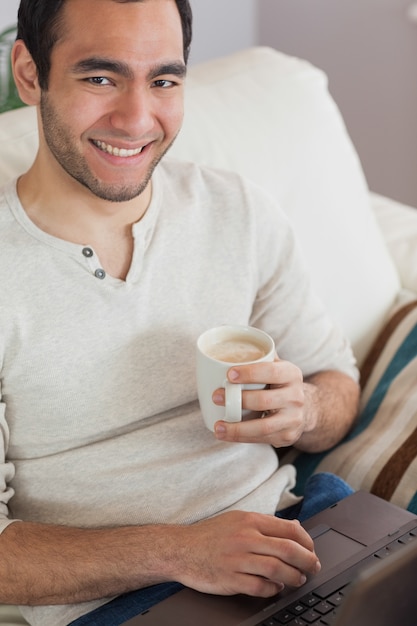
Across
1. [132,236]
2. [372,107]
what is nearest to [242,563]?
[132,236]

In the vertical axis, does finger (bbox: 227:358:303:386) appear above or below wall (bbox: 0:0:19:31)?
below

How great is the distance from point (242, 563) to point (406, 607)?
35 cm

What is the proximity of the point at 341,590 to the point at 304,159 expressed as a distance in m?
0.82

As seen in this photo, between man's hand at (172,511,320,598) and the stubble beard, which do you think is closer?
man's hand at (172,511,320,598)

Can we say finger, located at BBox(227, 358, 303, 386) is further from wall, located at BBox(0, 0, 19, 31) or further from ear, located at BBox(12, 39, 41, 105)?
wall, located at BBox(0, 0, 19, 31)

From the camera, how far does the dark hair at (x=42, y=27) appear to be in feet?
4.08

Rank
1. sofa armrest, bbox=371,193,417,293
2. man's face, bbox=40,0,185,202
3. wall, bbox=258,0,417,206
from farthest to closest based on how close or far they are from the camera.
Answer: wall, bbox=258,0,417,206
sofa armrest, bbox=371,193,417,293
man's face, bbox=40,0,185,202

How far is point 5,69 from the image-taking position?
212cm

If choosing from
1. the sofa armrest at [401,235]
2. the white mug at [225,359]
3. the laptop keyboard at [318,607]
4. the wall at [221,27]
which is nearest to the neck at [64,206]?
the white mug at [225,359]

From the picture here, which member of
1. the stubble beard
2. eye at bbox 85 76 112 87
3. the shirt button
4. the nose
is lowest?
the shirt button

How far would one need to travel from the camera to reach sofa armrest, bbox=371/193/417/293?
6.18 ft

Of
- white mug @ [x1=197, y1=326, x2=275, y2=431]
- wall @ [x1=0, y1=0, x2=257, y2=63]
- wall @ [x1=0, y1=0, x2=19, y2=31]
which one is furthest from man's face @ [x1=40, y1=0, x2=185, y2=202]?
wall @ [x1=0, y1=0, x2=257, y2=63]

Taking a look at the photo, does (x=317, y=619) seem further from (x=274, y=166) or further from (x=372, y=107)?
(x=372, y=107)

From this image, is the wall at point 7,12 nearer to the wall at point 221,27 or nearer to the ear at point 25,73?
the wall at point 221,27
